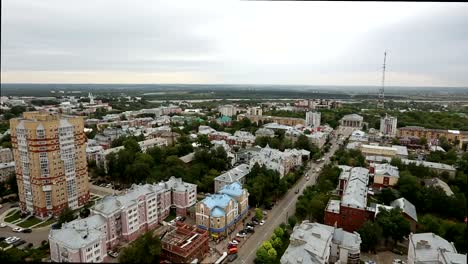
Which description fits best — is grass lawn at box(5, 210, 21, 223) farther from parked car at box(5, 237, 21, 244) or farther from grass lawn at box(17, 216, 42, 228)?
parked car at box(5, 237, 21, 244)

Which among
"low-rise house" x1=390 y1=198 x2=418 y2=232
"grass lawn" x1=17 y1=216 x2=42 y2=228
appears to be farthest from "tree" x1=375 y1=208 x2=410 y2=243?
"grass lawn" x1=17 y1=216 x2=42 y2=228

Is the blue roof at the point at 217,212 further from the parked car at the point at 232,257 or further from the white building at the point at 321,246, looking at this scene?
the white building at the point at 321,246

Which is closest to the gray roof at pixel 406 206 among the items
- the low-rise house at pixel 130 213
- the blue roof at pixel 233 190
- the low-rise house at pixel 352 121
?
the blue roof at pixel 233 190

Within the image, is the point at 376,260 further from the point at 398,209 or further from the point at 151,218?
the point at 151,218

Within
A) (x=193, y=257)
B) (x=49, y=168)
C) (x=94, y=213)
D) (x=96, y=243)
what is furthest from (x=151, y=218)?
(x=96, y=243)

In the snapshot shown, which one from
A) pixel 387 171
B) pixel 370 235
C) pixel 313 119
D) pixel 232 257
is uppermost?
pixel 313 119

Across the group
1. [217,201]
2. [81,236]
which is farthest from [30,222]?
[217,201]

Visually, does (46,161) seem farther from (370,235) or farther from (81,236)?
(370,235)
